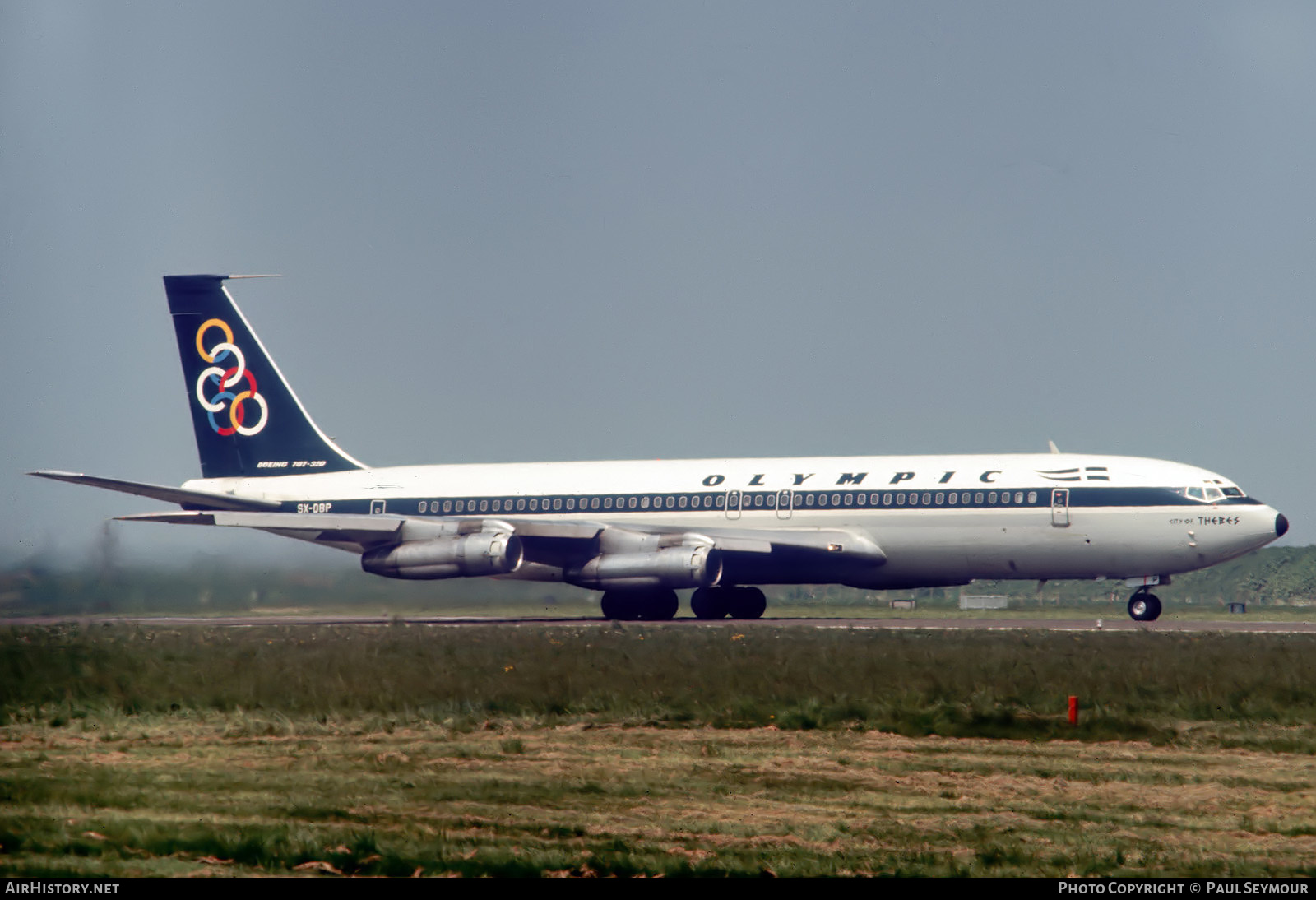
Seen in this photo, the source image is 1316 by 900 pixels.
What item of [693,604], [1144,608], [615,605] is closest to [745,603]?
[693,604]

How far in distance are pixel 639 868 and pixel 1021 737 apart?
338 inches

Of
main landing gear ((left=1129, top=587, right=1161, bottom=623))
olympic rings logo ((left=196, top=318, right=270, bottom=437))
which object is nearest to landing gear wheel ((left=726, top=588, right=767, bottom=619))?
main landing gear ((left=1129, top=587, right=1161, bottom=623))

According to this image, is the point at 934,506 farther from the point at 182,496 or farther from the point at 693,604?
the point at 182,496

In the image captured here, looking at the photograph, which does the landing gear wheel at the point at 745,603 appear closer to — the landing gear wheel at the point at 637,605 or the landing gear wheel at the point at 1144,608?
the landing gear wheel at the point at 637,605

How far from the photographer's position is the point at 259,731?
18.1 m

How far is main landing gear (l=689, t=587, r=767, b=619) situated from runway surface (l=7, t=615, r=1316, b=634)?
25.5 inches

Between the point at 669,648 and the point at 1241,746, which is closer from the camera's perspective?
the point at 1241,746

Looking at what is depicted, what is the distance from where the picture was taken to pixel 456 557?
40.6 m

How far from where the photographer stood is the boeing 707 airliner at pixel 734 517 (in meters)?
38.4

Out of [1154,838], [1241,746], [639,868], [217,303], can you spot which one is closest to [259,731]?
[639,868]

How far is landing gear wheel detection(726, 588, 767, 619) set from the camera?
1732 inches

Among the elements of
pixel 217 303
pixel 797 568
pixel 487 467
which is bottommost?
pixel 797 568

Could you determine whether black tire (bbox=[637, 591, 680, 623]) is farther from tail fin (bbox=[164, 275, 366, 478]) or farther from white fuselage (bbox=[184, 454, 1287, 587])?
tail fin (bbox=[164, 275, 366, 478])

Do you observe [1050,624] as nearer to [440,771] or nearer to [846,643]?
[846,643]
